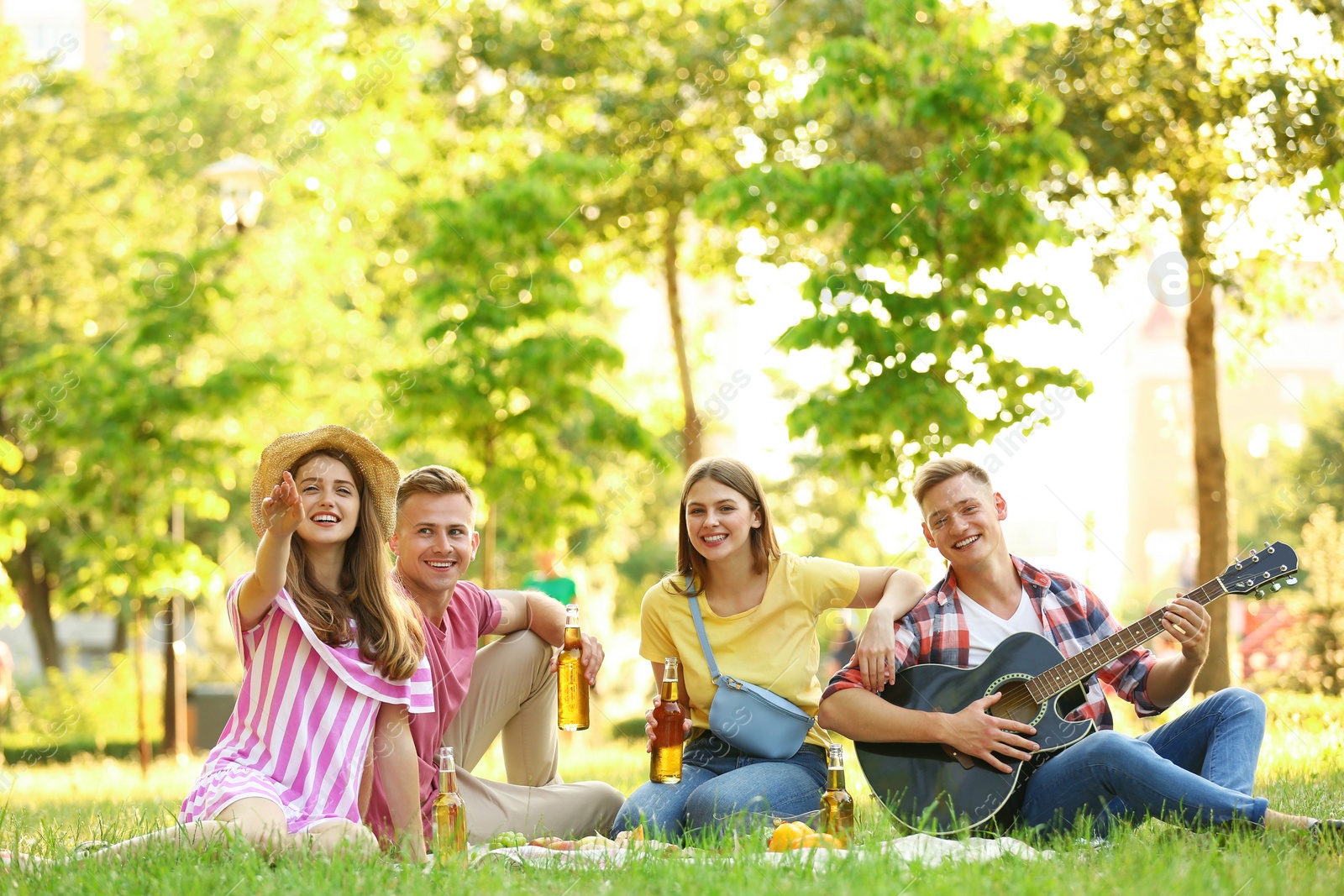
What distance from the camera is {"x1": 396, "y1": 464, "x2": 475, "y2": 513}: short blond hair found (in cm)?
444

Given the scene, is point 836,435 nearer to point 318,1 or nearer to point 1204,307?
point 1204,307

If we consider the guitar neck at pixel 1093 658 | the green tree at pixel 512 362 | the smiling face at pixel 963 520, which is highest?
the green tree at pixel 512 362

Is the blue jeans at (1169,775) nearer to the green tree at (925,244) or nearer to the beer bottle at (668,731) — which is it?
the beer bottle at (668,731)

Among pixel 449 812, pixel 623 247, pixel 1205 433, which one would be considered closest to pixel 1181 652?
pixel 449 812

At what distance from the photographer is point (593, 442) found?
945cm

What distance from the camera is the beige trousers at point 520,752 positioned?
449 cm

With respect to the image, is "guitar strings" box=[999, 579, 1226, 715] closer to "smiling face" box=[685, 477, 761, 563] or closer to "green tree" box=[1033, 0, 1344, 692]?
"smiling face" box=[685, 477, 761, 563]

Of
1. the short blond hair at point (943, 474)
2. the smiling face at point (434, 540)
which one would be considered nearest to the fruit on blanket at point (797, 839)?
the short blond hair at point (943, 474)

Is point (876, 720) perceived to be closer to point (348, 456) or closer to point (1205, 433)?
point (348, 456)

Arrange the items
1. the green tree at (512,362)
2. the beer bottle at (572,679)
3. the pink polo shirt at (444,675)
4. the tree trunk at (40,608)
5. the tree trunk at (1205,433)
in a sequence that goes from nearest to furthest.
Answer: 1. the pink polo shirt at (444,675)
2. the beer bottle at (572,679)
3. the tree trunk at (1205,433)
4. the green tree at (512,362)
5. the tree trunk at (40,608)

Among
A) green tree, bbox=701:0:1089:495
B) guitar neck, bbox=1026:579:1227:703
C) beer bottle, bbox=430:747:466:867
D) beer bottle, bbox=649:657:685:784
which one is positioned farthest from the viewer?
green tree, bbox=701:0:1089:495

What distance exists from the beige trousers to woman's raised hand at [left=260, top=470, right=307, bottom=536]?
4.22ft

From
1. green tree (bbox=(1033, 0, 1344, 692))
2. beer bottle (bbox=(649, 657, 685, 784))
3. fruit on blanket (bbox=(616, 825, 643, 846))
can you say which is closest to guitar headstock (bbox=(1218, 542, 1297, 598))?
beer bottle (bbox=(649, 657, 685, 784))

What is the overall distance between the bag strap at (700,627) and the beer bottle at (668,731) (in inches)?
5.9
